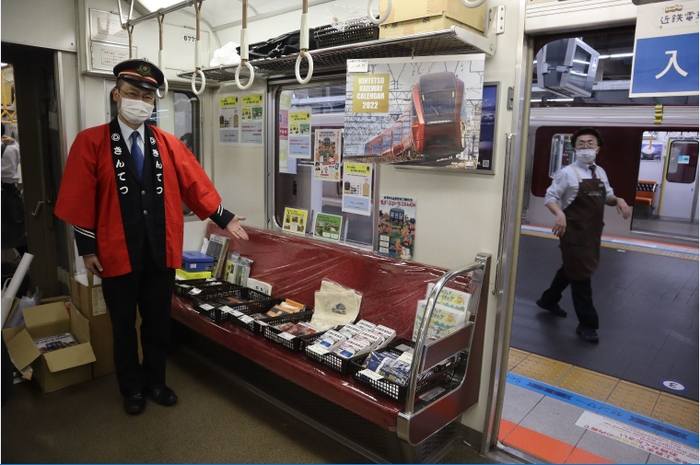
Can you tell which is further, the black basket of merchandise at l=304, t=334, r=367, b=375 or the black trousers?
the black trousers

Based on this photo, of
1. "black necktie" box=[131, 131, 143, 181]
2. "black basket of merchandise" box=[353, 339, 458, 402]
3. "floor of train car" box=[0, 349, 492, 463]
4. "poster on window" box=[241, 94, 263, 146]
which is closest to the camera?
"black basket of merchandise" box=[353, 339, 458, 402]

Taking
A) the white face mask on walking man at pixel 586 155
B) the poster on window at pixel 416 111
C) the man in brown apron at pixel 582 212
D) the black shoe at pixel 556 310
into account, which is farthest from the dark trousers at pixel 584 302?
the poster on window at pixel 416 111

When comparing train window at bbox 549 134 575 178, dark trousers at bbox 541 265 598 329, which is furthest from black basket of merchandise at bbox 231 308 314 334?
train window at bbox 549 134 575 178

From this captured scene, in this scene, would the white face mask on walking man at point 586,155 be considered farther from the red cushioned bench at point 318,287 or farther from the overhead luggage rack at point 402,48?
the red cushioned bench at point 318,287

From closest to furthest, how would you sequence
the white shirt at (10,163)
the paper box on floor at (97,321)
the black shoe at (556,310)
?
1. the paper box on floor at (97,321)
2. the white shirt at (10,163)
3. the black shoe at (556,310)

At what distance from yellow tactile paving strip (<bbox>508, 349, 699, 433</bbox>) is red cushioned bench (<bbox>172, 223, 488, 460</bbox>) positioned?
1479 mm

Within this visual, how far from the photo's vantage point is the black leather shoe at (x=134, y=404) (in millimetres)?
3137

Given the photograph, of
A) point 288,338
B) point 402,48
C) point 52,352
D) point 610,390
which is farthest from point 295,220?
point 610,390

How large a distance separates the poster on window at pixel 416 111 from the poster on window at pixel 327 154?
2.03 ft

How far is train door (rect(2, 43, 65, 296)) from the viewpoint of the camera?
4.31 m

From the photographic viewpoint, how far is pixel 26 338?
3500 mm

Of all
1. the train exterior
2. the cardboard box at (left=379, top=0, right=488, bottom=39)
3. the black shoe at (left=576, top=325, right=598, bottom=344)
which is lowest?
the black shoe at (left=576, top=325, right=598, bottom=344)

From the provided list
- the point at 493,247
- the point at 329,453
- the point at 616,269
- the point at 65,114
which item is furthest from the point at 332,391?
the point at 616,269

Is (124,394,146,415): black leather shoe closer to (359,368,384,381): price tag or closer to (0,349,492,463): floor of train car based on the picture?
(0,349,492,463): floor of train car
